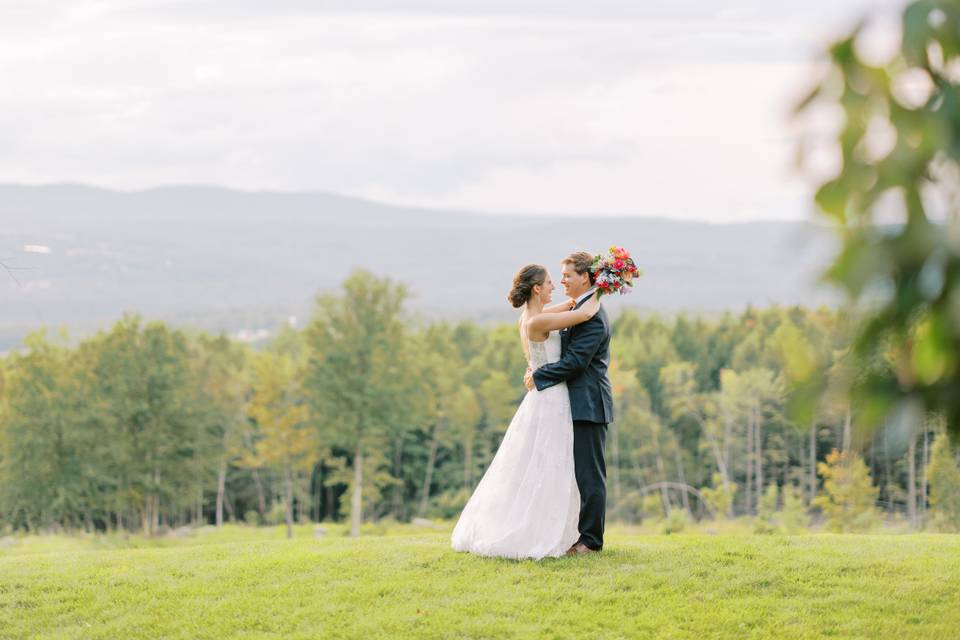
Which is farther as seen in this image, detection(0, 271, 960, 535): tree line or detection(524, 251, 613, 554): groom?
detection(0, 271, 960, 535): tree line

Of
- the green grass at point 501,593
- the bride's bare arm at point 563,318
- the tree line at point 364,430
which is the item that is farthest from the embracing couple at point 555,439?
the tree line at point 364,430

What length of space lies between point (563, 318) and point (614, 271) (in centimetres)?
69

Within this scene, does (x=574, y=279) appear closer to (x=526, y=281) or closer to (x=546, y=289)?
(x=546, y=289)

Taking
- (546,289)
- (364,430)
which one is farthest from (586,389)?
(364,430)

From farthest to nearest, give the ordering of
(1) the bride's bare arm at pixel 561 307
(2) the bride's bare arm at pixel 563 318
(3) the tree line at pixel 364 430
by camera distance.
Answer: (3) the tree line at pixel 364 430, (1) the bride's bare arm at pixel 561 307, (2) the bride's bare arm at pixel 563 318

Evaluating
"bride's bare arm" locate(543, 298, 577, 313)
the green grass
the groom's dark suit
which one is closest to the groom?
the groom's dark suit

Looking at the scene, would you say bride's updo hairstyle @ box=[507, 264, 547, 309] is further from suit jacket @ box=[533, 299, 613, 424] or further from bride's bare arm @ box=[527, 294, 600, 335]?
suit jacket @ box=[533, 299, 613, 424]

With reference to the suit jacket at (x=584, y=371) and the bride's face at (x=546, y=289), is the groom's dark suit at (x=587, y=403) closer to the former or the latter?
the suit jacket at (x=584, y=371)

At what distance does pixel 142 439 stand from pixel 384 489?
2642 centimetres

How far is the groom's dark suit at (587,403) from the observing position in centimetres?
1011

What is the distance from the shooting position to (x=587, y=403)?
10180mm

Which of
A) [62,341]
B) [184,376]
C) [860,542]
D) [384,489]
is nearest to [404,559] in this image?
[860,542]

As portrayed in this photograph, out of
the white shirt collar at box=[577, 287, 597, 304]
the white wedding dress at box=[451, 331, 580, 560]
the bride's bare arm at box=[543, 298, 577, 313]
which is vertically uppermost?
the white shirt collar at box=[577, 287, 597, 304]

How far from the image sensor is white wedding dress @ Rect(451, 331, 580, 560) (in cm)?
1007
